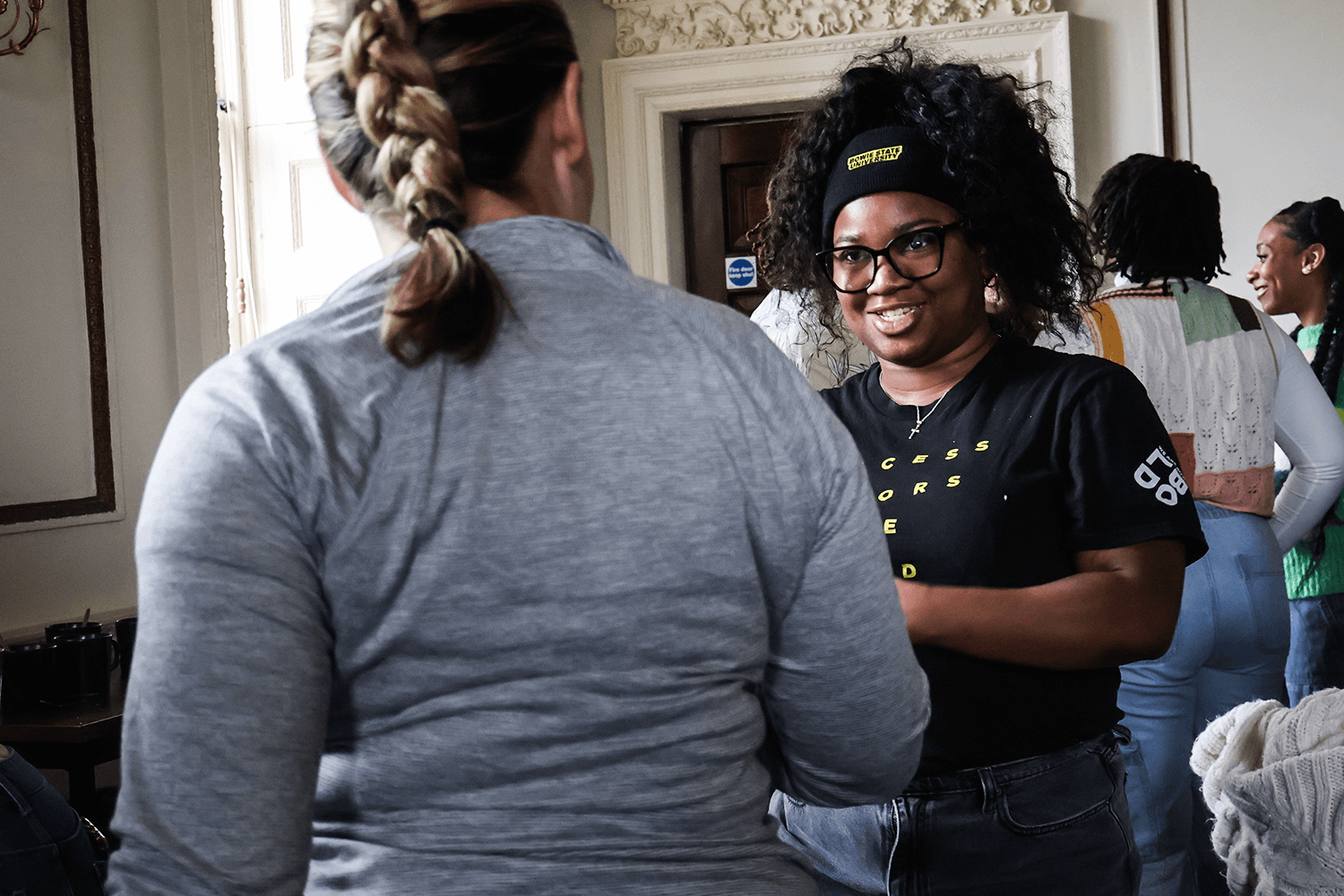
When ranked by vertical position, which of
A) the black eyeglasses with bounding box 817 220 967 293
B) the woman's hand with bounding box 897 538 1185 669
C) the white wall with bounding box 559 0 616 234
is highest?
the white wall with bounding box 559 0 616 234

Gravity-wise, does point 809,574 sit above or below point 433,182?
below

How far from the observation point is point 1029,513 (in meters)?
1.18

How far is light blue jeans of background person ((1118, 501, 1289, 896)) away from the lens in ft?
6.38

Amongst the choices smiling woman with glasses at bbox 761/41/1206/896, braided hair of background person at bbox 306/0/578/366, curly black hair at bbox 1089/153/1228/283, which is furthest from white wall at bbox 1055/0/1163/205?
braided hair of background person at bbox 306/0/578/366

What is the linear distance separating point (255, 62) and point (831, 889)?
3546 millimetres

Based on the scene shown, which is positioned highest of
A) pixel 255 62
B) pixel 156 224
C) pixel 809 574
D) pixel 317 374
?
pixel 255 62

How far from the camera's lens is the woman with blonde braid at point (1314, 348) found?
9.05ft

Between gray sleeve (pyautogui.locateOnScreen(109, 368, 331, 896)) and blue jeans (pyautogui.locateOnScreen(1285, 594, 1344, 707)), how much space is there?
2.71m

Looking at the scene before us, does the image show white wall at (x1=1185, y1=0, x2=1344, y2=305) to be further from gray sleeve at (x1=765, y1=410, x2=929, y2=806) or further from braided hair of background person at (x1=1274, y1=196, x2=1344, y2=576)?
gray sleeve at (x1=765, y1=410, x2=929, y2=806)

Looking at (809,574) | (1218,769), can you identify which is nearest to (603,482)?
(809,574)

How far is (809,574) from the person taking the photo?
2.48 feet

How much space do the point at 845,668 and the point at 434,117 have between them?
0.43 m

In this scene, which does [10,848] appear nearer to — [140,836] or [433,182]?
[140,836]

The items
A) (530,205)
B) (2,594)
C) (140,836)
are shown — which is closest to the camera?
(140,836)
